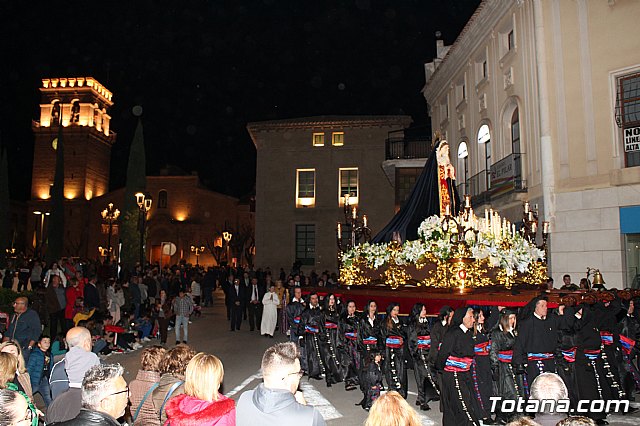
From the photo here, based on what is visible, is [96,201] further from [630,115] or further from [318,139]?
[630,115]

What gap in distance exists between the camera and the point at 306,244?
109 feet

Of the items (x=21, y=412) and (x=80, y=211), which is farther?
(x=80, y=211)

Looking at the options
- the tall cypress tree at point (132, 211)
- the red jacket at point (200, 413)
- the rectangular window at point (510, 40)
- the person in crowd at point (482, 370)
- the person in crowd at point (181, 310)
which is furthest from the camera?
the tall cypress tree at point (132, 211)

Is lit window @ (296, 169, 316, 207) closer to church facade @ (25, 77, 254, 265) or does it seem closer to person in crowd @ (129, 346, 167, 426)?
church facade @ (25, 77, 254, 265)

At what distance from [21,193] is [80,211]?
19805 millimetres

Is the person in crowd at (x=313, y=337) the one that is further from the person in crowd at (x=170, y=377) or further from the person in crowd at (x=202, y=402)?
the person in crowd at (x=202, y=402)

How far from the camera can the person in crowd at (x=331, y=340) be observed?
413 inches

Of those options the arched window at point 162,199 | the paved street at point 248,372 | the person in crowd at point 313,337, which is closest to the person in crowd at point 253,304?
the paved street at point 248,372

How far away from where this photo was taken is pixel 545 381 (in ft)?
12.6

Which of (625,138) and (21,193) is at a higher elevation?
(21,193)

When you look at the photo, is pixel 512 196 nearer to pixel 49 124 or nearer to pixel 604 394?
pixel 604 394

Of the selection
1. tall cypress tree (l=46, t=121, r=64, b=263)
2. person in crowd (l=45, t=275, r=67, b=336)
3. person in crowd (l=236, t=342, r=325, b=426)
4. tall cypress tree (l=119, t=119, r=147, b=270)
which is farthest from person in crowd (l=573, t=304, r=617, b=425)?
tall cypress tree (l=46, t=121, r=64, b=263)

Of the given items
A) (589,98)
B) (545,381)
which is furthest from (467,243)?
(589,98)

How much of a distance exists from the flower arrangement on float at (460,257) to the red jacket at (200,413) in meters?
6.52
